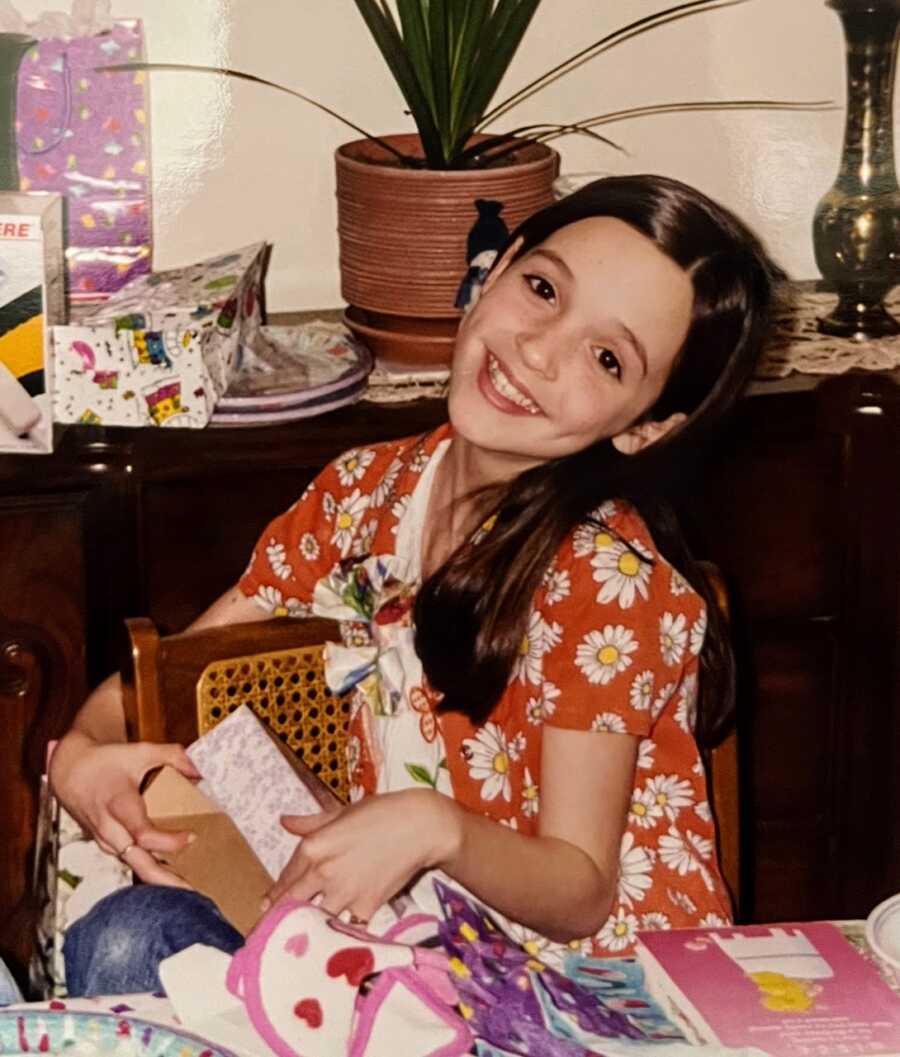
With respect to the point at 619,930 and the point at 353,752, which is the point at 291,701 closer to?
the point at 353,752

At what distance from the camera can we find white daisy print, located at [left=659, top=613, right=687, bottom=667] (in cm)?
138

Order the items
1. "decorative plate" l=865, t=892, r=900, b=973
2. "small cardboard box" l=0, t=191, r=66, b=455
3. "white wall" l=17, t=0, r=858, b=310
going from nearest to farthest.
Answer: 1. "decorative plate" l=865, t=892, r=900, b=973
2. "small cardboard box" l=0, t=191, r=66, b=455
3. "white wall" l=17, t=0, r=858, b=310

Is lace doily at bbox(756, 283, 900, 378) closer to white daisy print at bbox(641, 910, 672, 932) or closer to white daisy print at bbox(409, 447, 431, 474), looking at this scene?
white daisy print at bbox(409, 447, 431, 474)

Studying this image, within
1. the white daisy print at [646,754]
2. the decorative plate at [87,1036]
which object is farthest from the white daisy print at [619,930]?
the decorative plate at [87,1036]

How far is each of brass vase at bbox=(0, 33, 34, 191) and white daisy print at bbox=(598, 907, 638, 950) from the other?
1.06 meters

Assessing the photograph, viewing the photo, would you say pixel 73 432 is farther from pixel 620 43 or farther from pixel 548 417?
pixel 620 43

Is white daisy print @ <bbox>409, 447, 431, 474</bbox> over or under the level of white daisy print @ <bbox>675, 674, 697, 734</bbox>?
over

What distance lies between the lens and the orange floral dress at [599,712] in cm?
136

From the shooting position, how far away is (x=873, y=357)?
193 cm

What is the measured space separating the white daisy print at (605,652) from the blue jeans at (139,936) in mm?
321

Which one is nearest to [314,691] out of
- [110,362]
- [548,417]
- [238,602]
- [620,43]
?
[238,602]

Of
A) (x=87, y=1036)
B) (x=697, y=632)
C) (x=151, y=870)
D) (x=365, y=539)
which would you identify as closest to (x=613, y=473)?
(x=697, y=632)

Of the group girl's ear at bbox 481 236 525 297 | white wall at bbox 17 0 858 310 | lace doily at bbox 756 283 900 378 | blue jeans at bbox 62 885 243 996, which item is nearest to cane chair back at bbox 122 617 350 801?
blue jeans at bbox 62 885 243 996

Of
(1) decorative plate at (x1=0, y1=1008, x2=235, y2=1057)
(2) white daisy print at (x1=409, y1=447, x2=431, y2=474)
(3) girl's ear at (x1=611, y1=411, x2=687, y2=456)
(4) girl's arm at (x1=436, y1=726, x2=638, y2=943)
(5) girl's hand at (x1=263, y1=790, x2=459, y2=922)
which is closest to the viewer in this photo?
(1) decorative plate at (x1=0, y1=1008, x2=235, y2=1057)
